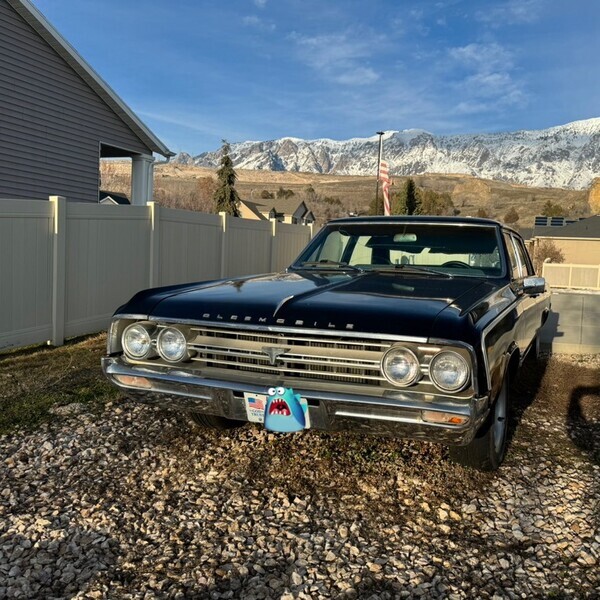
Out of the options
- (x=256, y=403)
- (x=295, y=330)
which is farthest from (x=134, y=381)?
(x=295, y=330)

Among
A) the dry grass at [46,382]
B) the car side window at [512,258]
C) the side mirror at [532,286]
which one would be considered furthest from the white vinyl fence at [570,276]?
the dry grass at [46,382]

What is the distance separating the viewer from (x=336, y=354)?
9.59 feet

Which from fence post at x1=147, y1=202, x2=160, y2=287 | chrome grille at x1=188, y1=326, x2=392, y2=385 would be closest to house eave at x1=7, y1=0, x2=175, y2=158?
fence post at x1=147, y1=202, x2=160, y2=287

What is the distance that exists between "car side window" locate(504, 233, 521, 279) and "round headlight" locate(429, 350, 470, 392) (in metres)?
1.95

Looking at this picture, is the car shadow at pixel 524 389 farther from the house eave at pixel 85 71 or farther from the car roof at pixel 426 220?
the house eave at pixel 85 71

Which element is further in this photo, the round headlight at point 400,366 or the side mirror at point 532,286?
the side mirror at point 532,286

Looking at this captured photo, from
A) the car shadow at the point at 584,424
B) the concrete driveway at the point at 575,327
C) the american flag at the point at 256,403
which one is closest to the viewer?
the american flag at the point at 256,403

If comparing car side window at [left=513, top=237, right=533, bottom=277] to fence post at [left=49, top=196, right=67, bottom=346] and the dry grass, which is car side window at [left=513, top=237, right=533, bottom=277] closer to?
the dry grass

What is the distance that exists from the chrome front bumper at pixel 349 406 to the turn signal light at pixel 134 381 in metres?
0.03

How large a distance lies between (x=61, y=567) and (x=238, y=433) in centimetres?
172

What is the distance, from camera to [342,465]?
12.0 feet

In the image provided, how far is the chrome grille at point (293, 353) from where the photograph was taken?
9.47 ft

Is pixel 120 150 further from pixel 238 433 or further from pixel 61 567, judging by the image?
pixel 61 567

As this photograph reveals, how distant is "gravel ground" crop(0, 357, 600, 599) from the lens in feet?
8.20
